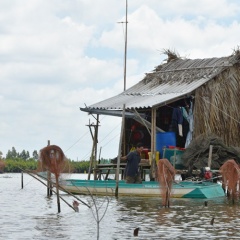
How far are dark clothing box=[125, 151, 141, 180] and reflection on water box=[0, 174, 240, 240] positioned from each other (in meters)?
1.69

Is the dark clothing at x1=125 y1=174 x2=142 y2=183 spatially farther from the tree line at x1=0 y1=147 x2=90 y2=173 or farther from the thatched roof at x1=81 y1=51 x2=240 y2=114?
the tree line at x1=0 y1=147 x2=90 y2=173

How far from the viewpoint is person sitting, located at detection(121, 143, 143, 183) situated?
2598 cm

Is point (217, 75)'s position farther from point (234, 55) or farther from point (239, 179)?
point (239, 179)

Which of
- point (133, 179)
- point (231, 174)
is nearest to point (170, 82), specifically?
point (133, 179)

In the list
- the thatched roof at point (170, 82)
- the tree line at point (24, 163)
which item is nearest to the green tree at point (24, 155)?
the tree line at point (24, 163)

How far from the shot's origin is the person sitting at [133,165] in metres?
26.0

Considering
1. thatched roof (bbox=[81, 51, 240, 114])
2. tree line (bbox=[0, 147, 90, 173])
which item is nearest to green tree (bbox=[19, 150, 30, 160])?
tree line (bbox=[0, 147, 90, 173])

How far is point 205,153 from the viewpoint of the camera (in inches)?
1118

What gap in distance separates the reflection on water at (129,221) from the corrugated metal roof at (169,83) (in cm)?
560

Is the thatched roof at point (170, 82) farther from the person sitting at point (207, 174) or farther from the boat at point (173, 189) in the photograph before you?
the boat at point (173, 189)

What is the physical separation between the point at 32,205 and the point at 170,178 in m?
5.83

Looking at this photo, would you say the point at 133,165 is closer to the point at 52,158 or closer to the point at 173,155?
the point at 173,155

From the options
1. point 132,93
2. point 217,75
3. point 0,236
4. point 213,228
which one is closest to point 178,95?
point 217,75

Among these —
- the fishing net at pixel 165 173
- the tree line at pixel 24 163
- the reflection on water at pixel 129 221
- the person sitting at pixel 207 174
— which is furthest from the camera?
the tree line at pixel 24 163
